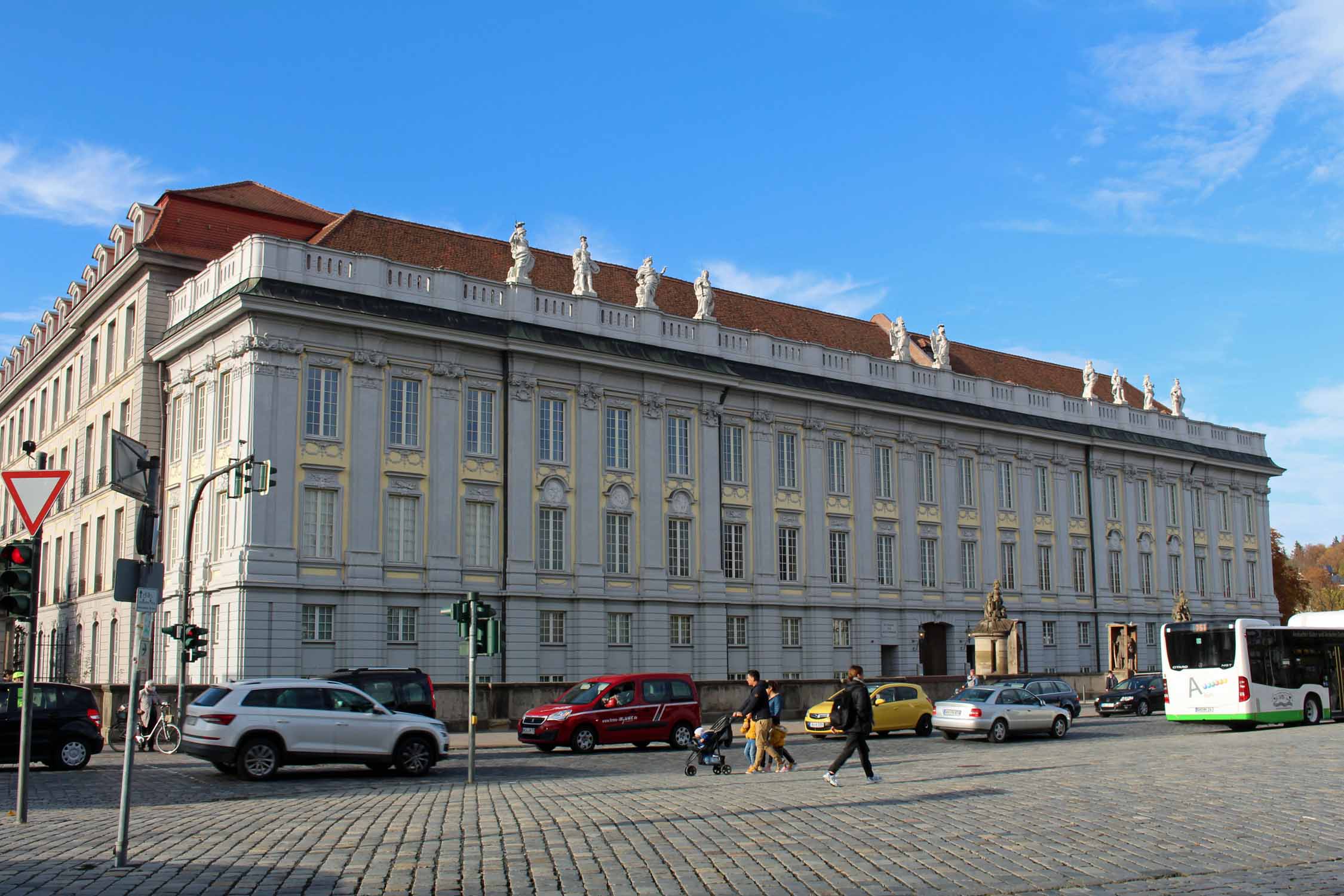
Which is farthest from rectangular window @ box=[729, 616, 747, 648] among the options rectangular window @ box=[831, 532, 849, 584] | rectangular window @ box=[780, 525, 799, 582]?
rectangular window @ box=[831, 532, 849, 584]

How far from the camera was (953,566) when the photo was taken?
5284 cm

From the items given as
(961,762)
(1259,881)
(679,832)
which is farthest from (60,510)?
(1259,881)

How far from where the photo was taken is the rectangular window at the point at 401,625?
124ft

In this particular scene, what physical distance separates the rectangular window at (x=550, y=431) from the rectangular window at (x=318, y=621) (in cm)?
833

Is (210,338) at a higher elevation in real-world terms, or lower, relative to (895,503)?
higher

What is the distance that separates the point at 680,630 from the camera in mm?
44062

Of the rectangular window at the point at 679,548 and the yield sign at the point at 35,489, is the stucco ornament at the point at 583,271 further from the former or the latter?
the yield sign at the point at 35,489

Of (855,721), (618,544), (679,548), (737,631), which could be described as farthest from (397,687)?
(737,631)

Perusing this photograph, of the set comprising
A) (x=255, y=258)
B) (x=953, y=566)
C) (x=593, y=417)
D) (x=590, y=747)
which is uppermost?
(x=255, y=258)

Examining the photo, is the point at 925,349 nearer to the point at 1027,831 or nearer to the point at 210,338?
the point at 210,338

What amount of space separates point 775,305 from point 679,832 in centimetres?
4291

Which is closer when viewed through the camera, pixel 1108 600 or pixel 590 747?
pixel 590 747

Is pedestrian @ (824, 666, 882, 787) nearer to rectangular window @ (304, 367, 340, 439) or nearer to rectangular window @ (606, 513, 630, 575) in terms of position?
rectangular window @ (304, 367, 340, 439)

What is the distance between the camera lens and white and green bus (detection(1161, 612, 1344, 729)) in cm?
3123
